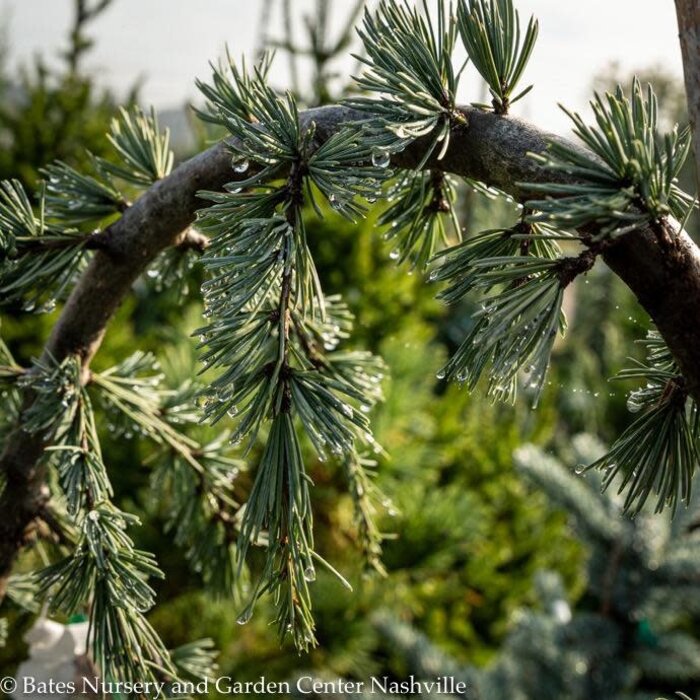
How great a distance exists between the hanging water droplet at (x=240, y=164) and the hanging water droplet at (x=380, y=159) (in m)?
0.08

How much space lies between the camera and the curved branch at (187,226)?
0.37m

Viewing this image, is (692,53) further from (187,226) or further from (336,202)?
(187,226)

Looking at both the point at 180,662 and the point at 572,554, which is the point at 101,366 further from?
the point at 572,554

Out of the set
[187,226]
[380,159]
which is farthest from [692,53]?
[187,226]

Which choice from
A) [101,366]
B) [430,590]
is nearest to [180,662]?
[101,366]

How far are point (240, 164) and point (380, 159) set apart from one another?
94 millimetres

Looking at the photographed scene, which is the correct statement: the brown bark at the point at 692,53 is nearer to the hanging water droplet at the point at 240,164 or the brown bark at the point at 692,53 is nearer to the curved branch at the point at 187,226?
the curved branch at the point at 187,226

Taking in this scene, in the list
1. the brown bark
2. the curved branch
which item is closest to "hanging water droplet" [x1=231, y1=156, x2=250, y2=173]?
the curved branch

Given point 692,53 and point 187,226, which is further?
point 187,226

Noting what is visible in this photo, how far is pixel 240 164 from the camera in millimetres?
487

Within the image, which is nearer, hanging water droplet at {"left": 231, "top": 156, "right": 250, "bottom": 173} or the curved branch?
the curved branch

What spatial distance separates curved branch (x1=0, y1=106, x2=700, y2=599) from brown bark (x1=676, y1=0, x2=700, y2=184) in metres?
0.05

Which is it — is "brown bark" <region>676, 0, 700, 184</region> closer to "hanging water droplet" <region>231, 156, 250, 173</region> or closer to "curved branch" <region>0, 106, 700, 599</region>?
"curved branch" <region>0, 106, 700, 599</region>

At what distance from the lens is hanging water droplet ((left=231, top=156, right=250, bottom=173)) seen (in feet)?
1.57
